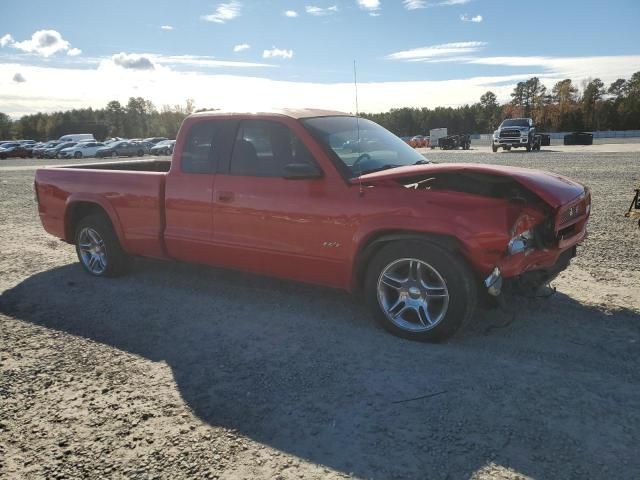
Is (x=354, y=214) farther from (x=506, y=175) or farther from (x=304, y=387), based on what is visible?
(x=304, y=387)

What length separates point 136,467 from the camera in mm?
2752

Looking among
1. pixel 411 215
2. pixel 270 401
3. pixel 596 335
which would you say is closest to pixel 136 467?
pixel 270 401

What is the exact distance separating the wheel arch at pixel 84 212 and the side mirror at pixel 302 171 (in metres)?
2.52

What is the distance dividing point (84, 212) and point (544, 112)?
4597 inches

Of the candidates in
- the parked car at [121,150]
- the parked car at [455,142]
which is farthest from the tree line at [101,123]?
the parked car at [455,142]

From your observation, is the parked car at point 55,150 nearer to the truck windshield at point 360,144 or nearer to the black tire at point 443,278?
the truck windshield at point 360,144

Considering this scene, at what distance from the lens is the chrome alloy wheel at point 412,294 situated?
414cm

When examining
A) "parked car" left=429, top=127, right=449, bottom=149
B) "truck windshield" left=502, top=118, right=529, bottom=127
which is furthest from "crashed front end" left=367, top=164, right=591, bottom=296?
"parked car" left=429, top=127, right=449, bottom=149

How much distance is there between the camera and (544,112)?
110m

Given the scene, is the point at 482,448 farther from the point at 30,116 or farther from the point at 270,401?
the point at 30,116

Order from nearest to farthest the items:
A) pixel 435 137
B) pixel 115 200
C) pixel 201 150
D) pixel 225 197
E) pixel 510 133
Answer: pixel 225 197 < pixel 201 150 < pixel 115 200 < pixel 510 133 < pixel 435 137

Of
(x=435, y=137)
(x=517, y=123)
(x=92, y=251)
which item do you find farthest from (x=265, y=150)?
(x=435, y=137)

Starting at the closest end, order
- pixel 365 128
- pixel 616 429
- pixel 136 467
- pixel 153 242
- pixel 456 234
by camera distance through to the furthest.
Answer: pixel 136 467
pixel 616 429
pixel 456 234
pixel 365 128
pixel 153 242

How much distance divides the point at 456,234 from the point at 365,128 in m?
1.87
